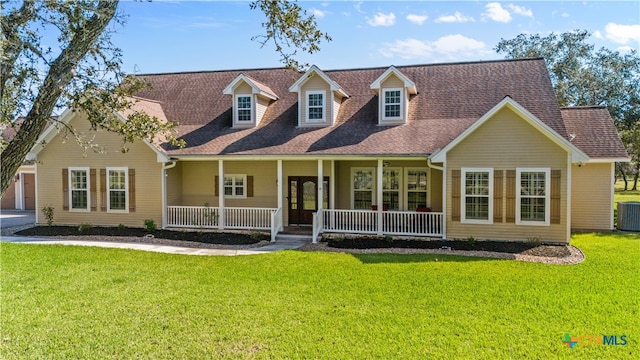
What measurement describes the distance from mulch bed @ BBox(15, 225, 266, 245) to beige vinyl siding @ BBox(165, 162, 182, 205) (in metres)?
1.60

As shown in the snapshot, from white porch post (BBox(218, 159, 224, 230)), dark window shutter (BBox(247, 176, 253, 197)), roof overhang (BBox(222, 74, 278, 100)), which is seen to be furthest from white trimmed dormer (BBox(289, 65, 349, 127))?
white porch post (BBox(218, 159, 224, 230))

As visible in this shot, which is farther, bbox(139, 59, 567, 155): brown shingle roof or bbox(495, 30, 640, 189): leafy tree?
bbox(495, 30, 640, 189): leafy tree

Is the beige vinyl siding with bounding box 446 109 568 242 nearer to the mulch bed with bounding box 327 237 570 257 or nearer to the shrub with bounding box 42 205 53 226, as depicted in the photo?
the mulch bed with bounding box 327 237 570 257

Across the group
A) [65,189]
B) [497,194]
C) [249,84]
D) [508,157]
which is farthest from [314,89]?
[65,189]

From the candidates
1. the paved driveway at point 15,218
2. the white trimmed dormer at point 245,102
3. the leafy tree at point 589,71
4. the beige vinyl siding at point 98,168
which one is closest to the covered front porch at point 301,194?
the beige vinyl siding at point 98,168

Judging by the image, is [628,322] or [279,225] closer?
[628,322]

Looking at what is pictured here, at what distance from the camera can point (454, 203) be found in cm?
1347

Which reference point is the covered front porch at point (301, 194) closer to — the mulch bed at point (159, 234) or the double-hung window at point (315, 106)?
the mulch bed at point (159, 234)

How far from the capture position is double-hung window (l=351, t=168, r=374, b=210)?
16188mm

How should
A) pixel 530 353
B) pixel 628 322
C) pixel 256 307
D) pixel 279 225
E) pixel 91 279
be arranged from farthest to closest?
pixel 279 225
pixel 91 279
pixel 256 307
pixel 628 322
pixel 530 353

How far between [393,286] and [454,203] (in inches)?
230

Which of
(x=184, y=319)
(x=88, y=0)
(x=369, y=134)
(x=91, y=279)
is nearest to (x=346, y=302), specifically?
(x=184, y=319)

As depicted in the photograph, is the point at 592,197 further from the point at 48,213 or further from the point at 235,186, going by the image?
the point at 48,213

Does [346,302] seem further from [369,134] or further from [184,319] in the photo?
[369,134]
